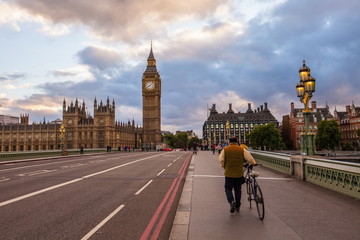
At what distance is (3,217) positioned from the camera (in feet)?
23.1

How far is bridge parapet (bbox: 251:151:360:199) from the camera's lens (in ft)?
30.1

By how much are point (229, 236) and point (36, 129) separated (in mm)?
132649

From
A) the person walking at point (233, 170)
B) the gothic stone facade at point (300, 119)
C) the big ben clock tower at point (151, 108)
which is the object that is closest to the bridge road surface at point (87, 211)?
the person walking at point (233, 170)

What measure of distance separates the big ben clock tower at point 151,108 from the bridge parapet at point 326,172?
125930 millimetres

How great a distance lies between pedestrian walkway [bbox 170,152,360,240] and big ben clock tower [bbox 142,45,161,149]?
132 meters

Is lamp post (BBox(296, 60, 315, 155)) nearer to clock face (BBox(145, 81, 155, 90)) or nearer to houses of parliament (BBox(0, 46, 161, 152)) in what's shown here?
houses of parliament (BBox(0, 46, 161, 152))

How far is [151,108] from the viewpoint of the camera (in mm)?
146250

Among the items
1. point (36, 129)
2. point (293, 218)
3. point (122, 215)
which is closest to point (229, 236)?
point (293, 218)

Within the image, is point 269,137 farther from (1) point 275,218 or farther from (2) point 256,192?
(1) point 275,218

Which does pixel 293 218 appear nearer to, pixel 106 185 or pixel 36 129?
pixel 106 185

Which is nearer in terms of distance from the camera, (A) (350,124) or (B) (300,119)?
(A) (350,124)

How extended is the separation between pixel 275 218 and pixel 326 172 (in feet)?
18.5

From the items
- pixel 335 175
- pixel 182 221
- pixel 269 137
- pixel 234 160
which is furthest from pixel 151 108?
pixel 182 221

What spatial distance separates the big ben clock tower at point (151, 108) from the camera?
143 metres
